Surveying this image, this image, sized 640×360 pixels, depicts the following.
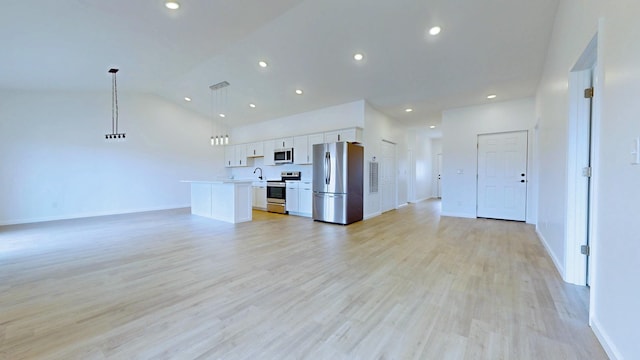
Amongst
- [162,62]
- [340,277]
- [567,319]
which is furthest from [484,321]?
[162,62]

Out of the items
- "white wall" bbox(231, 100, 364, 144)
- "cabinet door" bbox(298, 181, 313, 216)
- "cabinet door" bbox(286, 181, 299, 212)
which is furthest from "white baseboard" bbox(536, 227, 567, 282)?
"cabinet door" bbox(286, 181, 299, 212)

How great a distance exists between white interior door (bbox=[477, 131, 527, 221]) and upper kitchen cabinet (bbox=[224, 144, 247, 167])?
6905 mm

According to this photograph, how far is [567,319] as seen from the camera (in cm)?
190

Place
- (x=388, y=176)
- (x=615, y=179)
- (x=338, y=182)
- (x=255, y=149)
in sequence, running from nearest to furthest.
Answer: (x=615, y=179) → (x=338, y=182) → (x=388, y=176) → (x=255, y=149)

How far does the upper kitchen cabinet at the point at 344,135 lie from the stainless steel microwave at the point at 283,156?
4.18 feet

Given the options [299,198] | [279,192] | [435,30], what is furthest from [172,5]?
[279,192]

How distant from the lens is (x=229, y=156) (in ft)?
30.2

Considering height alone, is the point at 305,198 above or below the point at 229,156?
below

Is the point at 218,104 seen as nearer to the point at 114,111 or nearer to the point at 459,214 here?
the point at 114,111

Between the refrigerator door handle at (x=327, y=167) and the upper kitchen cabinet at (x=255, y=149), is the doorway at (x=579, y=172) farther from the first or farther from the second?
the upper kitchen cabinet at (x=255, y=149)

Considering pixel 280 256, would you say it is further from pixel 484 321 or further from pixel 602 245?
pixel 602 245

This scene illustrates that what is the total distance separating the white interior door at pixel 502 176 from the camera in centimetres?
571

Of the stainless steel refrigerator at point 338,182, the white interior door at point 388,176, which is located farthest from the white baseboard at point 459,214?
the stainless steel refrigerator at point 338,182

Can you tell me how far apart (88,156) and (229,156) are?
149 inches
